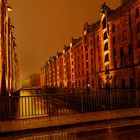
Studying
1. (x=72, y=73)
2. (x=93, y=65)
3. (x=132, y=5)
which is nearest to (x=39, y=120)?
(x=132, y=5)

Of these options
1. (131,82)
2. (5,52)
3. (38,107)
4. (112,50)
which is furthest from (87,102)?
(112,50)

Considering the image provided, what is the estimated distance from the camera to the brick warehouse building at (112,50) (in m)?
37.5

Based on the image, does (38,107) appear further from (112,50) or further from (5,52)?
(112,50)

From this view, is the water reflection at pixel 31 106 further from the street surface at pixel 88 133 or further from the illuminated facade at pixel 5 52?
the illuminated facade at pixel 5 52

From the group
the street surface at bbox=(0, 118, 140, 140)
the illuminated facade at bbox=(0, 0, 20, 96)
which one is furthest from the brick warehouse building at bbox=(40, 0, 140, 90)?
the street surface at bbox=(0, 118, 140, 140)

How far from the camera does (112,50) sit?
1822 inches

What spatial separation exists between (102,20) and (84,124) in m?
40.2

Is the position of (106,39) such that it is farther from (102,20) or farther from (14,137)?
(14,137)

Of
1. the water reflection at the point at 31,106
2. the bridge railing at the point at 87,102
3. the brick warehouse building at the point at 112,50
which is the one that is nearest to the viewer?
the water reflection at the point at 31,106

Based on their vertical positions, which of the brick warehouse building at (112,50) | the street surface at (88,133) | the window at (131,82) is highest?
the brick warehouse building at (112,50)

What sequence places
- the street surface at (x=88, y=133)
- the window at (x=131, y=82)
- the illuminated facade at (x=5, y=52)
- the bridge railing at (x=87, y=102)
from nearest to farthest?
1. the street surface at (x=88, y=133)
2. the bridge railing at (x=87, y=102)
3. the illuminated facade at (x=5, y=52)
4. the window at (x=131, y=82)

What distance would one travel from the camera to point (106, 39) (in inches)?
1948

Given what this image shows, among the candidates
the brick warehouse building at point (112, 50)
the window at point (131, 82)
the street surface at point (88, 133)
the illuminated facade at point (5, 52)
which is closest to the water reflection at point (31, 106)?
the street surface at point (88, 133)

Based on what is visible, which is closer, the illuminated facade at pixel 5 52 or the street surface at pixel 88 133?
the street surface at pixel 88 133
